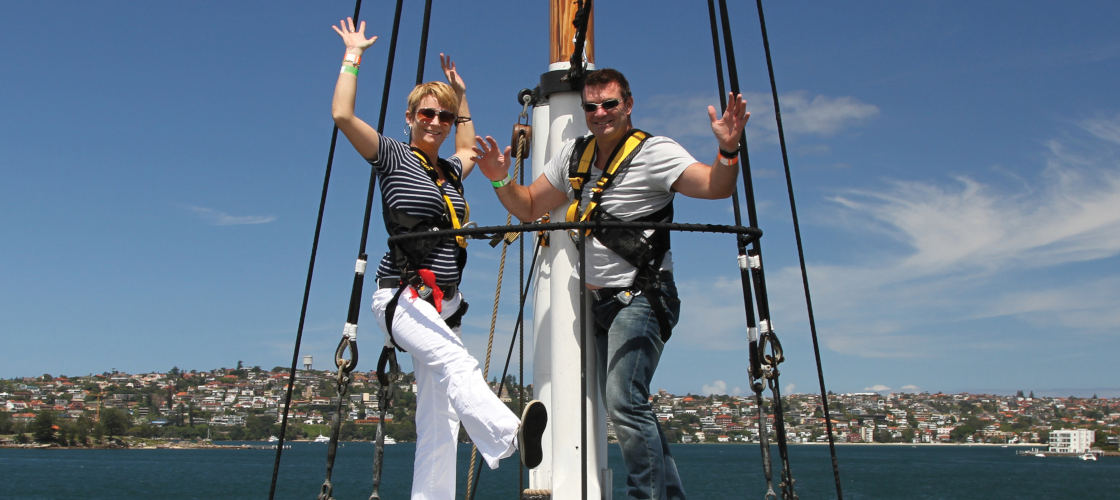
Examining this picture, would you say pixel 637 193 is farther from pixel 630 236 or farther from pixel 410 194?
pixel 410 194

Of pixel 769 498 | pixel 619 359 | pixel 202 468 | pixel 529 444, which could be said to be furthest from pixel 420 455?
pixel 202 468

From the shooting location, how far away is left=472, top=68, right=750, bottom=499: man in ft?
12.6

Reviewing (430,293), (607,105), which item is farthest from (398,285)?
(607,105)

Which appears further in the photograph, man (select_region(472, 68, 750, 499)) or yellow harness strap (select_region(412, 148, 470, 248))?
yellow harness strap (select_region(412, 148, 470, 248))

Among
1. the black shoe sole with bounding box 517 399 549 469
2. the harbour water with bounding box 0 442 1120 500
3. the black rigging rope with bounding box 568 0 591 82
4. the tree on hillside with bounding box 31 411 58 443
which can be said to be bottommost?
the black shoe sole with bounding box 517 399 549 469

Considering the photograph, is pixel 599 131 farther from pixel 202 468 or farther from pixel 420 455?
pixel 202 468

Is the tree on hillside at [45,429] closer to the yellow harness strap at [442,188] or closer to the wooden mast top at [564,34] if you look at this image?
the wooden mast top at [564,34]

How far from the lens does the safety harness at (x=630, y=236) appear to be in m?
3.93

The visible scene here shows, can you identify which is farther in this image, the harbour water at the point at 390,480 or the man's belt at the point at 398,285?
the harbour water at the point at 390,480

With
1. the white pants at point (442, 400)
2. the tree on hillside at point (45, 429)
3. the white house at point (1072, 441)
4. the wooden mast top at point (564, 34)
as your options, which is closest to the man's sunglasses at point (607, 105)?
the wooden mast top at point (564, 34)

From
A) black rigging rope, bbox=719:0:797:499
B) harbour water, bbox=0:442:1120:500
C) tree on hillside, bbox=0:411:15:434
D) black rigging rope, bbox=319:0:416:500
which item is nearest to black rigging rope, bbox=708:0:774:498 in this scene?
black rigging rope, bbox=719:0:797:499

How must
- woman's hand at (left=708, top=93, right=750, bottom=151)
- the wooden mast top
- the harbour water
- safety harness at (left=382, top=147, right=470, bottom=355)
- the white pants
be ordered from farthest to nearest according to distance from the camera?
the harbour water
the wooden mast top
safety harness at (left=382, top=147, right=470, bottom=355)
the white pants
woman's hand at (left=708, top=93, right=750, bottom=151)

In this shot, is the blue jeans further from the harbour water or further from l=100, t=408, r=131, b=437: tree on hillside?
l=100, t=408, r=131, b=437: tree on hillside

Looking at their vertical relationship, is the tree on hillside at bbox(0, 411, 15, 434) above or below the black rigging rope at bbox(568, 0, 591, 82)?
above
